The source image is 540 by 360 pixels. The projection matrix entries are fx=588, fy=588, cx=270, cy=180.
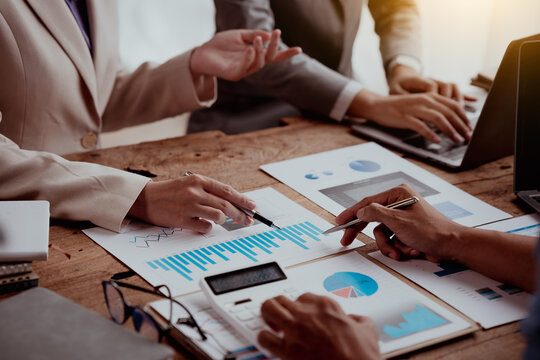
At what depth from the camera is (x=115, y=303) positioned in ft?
2.74

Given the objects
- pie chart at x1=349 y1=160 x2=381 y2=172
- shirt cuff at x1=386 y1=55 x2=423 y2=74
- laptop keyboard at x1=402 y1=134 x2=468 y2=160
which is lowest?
pie chart at x1=349 y1=160 x2=381 y2=172

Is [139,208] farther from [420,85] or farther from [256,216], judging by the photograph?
[420,85]

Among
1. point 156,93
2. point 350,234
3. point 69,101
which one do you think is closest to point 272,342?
A: point 350,234

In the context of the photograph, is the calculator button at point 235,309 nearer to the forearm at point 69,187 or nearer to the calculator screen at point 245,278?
the calculator screen at point 245,278

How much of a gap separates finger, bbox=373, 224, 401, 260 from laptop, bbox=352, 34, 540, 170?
0.45 metres

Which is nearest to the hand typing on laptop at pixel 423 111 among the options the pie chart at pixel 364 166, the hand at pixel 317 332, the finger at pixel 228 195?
the pie chart at pixel 364 166

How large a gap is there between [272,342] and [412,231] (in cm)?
40

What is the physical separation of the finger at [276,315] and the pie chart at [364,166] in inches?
26.7

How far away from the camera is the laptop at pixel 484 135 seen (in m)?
1.38

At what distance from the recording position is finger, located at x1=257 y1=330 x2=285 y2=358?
2.50 ft

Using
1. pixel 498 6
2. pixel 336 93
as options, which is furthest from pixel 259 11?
pixel 498 6

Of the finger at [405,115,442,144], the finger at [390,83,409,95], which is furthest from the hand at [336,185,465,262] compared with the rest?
the finger at [390,83,409,95]

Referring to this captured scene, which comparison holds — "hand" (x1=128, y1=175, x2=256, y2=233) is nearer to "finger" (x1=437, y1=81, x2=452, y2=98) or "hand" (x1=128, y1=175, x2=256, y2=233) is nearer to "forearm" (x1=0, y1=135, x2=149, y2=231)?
"forearm" (x1=0, y1=135, x2=149, y2=231)

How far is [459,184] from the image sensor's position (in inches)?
55.5
